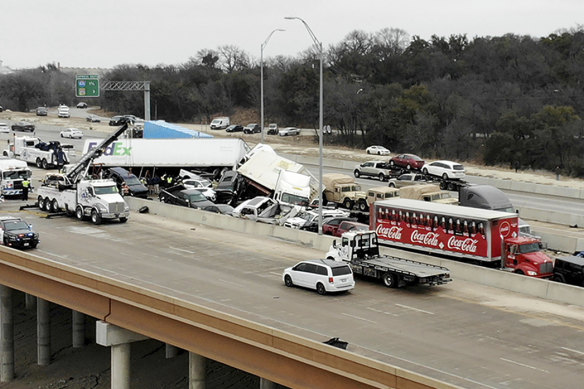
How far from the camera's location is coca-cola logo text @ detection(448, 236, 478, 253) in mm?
38188

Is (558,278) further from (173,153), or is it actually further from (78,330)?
(173,153)

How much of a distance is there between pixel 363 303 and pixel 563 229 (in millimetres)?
25656

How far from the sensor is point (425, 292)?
33.0 m

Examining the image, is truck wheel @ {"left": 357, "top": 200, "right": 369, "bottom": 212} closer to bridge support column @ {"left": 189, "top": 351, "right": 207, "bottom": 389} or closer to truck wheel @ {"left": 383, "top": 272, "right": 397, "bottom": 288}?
truck wheel @ {"left": 383, "top": 272, "right": 397, "bottom": 288}

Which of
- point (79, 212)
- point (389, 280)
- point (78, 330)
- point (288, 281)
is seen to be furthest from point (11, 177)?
point (389, 280)

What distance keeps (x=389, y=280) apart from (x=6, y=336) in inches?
754

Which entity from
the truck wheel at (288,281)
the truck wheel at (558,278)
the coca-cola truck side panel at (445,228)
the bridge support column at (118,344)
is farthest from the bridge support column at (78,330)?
the truck wheel at (558,278)

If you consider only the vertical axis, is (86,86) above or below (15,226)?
above

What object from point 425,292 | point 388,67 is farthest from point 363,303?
point 388,67

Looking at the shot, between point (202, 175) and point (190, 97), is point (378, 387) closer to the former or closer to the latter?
point (202, 175)

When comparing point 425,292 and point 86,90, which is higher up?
point 86,90

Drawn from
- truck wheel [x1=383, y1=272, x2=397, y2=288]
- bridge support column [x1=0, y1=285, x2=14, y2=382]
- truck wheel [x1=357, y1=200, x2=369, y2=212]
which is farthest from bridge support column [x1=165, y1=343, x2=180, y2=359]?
truck wheel [x1=357, y1=200, x2=369, y2=212]

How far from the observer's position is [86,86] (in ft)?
335

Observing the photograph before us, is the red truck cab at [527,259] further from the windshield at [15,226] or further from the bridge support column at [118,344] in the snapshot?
the windshield at [15,226]
